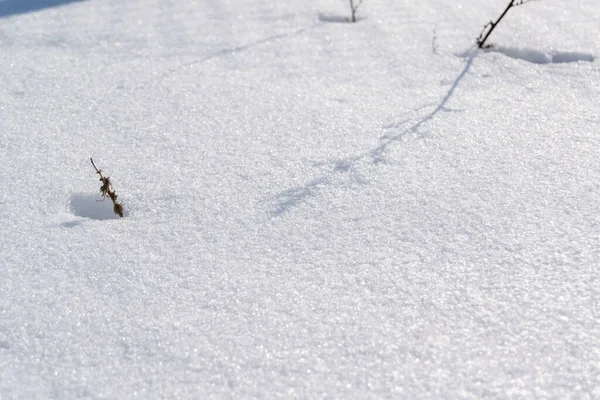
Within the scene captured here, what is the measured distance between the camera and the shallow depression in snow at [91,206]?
200cm

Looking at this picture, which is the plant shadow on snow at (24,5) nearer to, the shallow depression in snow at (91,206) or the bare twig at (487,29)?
the shallow depression in snow at (91,206)

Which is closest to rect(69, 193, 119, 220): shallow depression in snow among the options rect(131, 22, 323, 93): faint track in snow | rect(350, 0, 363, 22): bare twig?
rect(131, 22, 323, 93): faint track in snow

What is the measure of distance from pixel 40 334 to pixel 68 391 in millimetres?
207

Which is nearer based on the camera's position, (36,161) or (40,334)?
(40,334)

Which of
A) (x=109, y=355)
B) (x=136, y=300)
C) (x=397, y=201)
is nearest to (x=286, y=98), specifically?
(x=397, y=201)

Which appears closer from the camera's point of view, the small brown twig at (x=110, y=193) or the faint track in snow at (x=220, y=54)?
the small brown twig at (x=110, y=193)

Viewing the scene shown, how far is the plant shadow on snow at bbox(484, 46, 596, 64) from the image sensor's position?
270 centimetres

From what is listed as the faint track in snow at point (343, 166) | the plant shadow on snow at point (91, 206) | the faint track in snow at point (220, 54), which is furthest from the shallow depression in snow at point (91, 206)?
the faint track in snow at point (220, 54)

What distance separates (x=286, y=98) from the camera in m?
2.47

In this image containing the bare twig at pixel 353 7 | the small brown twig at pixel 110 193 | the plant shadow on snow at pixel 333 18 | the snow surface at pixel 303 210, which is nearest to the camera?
the snow surface at pixel 303 210

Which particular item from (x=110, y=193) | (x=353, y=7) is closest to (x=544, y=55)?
(x=353, y=7)

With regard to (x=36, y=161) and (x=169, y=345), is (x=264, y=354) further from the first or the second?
(x=36, y=161)

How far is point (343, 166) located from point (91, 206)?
0.83 m

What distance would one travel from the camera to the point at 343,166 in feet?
6.76
